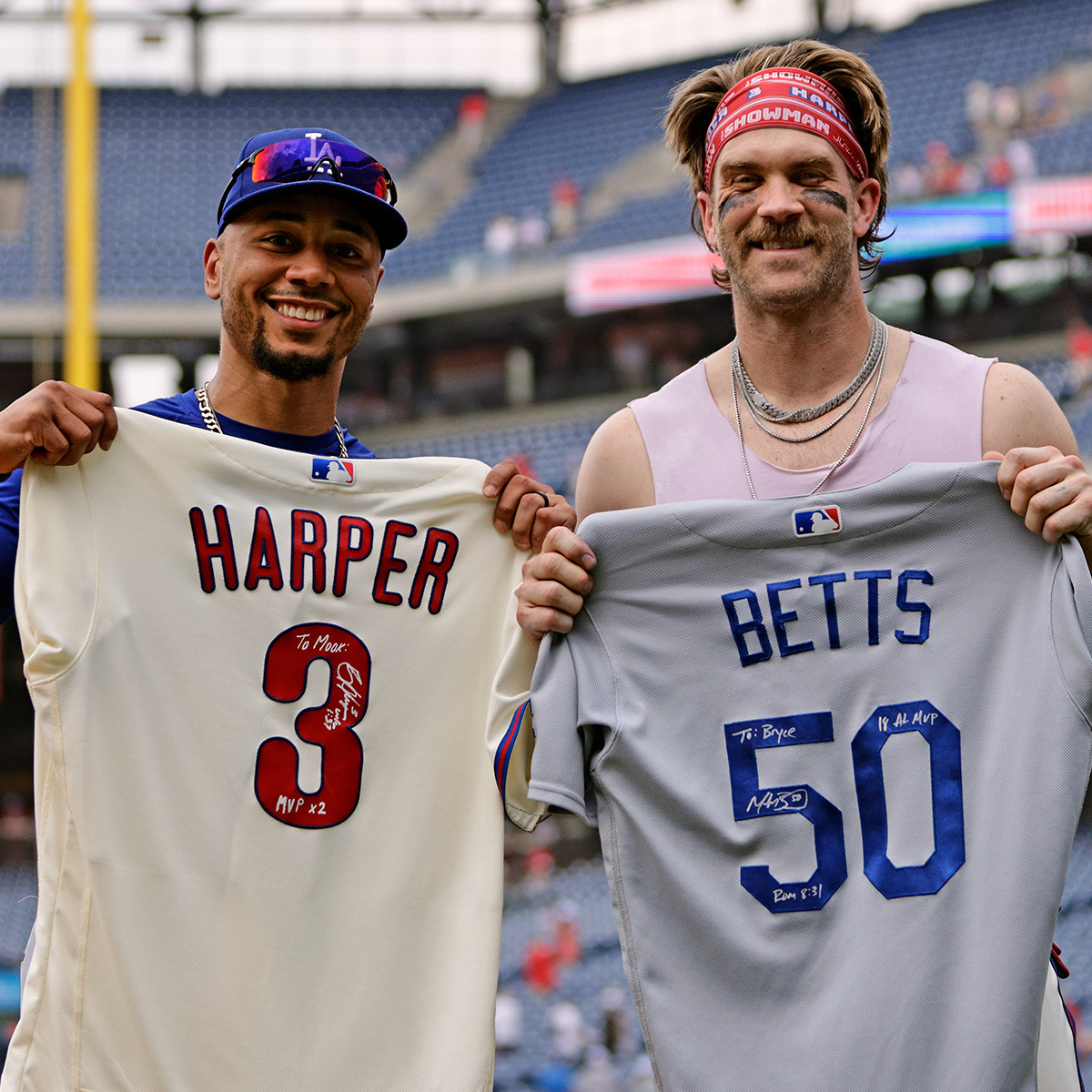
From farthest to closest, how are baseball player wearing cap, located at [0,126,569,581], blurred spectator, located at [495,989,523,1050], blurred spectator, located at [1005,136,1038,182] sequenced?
blurred spectator, located at [1005,136,1038,182], blurred spectator, located at [495,989,523,1050], baseball player wearing cap, located at [0,126,569,581]

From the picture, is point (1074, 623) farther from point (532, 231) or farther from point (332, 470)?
point (532, 231)

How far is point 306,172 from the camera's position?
8.29 ft

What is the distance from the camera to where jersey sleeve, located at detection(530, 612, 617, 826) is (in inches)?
88.0

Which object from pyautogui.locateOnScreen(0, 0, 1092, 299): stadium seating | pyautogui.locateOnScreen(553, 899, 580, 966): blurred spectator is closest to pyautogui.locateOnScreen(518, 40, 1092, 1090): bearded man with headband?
pyautogui.locateOnScreen(553, 899, 580, 966): blurred spectator

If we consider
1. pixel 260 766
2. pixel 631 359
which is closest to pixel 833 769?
pixel 260 766

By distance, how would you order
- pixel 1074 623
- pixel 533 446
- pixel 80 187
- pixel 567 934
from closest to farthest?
pixel 1074 623 → pixel 80 187 → pixel 567 934 → pixel 533 446

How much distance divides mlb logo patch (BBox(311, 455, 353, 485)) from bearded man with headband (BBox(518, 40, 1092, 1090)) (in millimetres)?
400

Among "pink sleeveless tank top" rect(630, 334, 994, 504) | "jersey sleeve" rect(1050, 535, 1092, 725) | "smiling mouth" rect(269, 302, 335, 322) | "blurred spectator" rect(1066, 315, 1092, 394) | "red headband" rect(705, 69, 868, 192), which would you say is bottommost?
"jersey sleeve" rect(1050, 535, 1092, 725)

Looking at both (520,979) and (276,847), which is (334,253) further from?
(520,979)

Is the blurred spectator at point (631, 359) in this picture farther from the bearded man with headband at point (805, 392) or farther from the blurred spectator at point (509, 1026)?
the bearded man with headband at point (805, 392)

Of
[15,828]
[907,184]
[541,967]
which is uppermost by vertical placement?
[907,184]

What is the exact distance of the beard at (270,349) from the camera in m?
2.55

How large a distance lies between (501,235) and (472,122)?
3.48 m

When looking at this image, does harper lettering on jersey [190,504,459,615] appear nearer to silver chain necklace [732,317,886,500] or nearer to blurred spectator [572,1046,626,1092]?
silver chain necklace [732,317,886,500]
